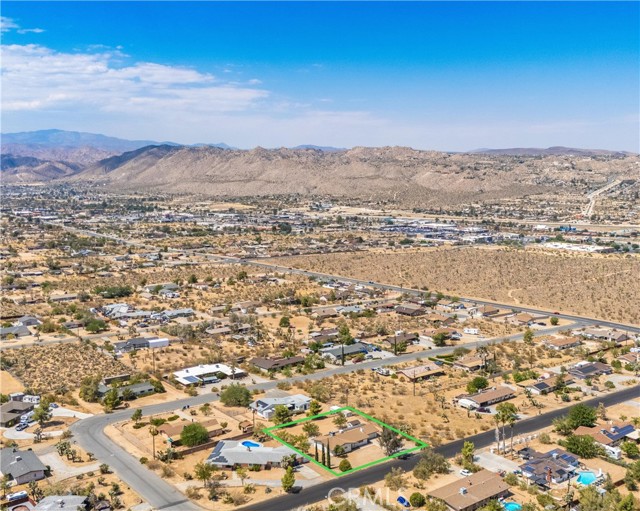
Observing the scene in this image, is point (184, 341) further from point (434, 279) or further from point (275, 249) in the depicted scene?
point (275, 249)

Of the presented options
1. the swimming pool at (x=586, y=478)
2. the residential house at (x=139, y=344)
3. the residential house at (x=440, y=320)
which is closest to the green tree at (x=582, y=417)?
the swimming pool at (x=586, y=478)

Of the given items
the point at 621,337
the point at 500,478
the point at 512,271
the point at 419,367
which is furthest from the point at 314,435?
the point at 512,271

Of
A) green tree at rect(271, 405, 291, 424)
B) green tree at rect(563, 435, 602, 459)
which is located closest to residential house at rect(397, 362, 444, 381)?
green tree at rect(271, 405, 291, 424)

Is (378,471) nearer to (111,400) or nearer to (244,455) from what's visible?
(244,455)

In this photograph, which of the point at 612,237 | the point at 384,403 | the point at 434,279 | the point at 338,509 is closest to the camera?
the point at 338,509

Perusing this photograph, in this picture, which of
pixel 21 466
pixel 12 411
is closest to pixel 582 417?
pixel 21 466

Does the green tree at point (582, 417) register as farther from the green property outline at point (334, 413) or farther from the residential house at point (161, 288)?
the residential house at point (161, 288)
